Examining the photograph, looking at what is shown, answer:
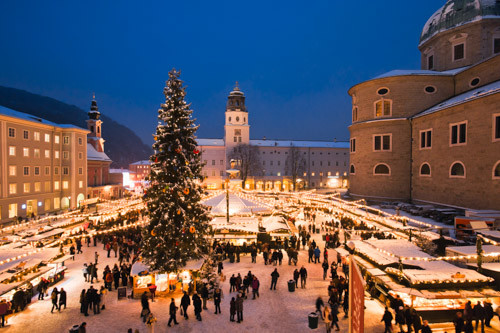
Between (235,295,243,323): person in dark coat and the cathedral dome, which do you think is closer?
(235,295,243,323): person in dark coat

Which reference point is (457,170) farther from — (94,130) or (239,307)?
(94,130)

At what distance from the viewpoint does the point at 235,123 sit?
71312 mm

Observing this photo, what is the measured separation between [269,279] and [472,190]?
1914 cm

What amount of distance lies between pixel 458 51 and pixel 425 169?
625 inches

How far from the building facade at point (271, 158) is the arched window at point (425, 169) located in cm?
3868

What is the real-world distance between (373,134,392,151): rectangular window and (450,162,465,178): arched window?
8.75 m

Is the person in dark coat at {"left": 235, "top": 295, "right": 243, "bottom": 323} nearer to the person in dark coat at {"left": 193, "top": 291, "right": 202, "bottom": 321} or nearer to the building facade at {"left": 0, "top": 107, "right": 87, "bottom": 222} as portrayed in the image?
the person in dark coat at {"left": 193, "top": 291, "right": 202, "bottom": 321}

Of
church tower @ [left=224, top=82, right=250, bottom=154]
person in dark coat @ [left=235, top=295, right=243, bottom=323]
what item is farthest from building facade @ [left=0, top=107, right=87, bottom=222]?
church tower @ [left=224, top=82, right=250, bottom=154]

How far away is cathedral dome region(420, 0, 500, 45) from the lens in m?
32.6

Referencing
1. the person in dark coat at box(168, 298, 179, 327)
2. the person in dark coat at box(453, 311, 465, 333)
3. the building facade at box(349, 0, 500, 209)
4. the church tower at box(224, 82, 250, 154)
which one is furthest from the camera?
the church tower at box(224, 82, 250, 154)

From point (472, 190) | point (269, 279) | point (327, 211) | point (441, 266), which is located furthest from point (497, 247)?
point (327, 211)

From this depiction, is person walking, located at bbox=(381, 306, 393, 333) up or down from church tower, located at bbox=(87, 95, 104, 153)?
down

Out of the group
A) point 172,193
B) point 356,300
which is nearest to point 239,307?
point 172,193

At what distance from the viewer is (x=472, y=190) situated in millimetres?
23688
